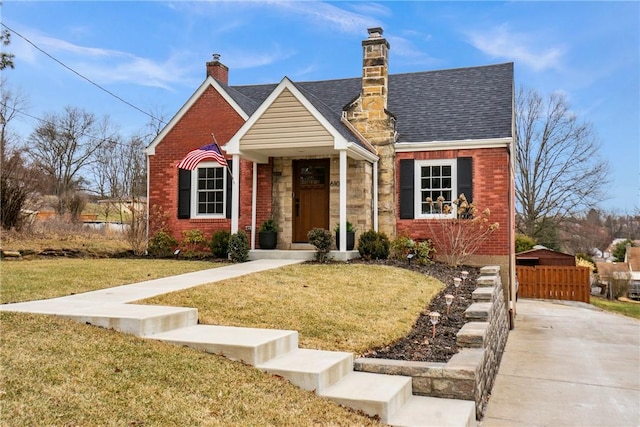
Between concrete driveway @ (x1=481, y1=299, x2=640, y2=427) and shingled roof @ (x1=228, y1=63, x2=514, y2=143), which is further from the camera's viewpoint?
shingled roof @ (x1=228, y1=63, x2=514, y2=143)

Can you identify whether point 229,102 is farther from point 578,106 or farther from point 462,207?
point 578,106

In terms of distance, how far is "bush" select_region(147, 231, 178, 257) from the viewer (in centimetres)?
1422

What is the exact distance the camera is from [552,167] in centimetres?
3556

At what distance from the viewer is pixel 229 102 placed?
14391mm

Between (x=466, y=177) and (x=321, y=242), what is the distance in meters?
4.20

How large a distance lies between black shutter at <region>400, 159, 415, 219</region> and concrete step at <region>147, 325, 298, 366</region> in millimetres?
8342

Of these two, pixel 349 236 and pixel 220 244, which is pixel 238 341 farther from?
pixel 220 244

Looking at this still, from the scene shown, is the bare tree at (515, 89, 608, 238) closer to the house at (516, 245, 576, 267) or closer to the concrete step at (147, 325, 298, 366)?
the house at (516, 245, 576, 267)

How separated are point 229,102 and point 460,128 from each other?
6.43m

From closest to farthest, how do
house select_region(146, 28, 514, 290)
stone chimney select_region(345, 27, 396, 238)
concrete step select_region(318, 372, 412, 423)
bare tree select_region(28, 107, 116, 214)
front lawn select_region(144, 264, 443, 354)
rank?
concrete step select_region(318, 372, 412, 423)
front lawn select_region(144, 264, 443, 354)
house select_region(146, 28, 514, 290)
stone chimney select_region(345, 27, 396, 238)
bare tree select_region(28, 107, 116, 214)

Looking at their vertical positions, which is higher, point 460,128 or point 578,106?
point 578,106

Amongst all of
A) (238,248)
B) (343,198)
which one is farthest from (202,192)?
(343,198)

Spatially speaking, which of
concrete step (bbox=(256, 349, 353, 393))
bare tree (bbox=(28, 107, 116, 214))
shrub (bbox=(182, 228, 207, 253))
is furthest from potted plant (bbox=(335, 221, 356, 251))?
bare tree (bbox=(28, 107, 116, 214))

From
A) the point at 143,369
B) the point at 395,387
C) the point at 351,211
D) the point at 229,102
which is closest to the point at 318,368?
the point at 395,387
